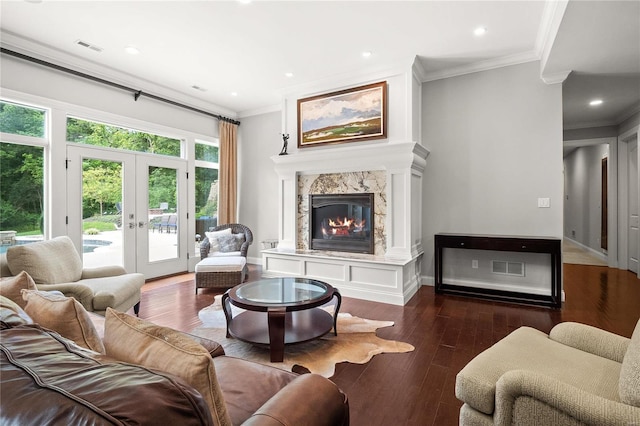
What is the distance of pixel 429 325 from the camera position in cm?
316

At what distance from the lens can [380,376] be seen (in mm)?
2242

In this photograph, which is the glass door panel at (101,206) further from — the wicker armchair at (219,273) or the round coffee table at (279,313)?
the round coffee table at (279,313)

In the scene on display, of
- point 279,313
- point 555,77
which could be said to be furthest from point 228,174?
point 555,77

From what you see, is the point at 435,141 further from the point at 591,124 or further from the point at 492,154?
the point at 591,124

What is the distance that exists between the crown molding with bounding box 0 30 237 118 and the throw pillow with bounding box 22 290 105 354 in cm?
397

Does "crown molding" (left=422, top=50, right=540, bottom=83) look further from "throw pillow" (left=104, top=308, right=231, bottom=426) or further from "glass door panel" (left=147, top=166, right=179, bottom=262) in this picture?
"throw pillow" (left=104, top=308, right=231, bottom=426)

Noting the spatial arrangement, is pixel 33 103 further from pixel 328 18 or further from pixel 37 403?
pixel 37 403

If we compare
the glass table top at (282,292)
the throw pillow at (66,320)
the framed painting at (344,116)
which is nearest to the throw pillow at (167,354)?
the throw pillow at (66,320)

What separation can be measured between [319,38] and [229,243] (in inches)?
128

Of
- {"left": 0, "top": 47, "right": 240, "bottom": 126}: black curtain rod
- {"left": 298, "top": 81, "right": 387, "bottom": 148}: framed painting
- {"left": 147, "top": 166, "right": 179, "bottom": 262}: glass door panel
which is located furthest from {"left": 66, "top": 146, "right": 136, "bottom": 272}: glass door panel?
{"left": 298, "top": 81, "right": 387, "bottom": 148}: framed painting

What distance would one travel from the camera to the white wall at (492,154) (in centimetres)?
394

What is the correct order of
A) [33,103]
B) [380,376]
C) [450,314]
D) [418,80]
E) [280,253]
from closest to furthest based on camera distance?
[380,376] → [450,314] → [33,103] → [418,80] → [280,253]

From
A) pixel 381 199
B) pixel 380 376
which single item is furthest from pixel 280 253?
pixel 380 376

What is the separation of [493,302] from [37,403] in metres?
4.28
